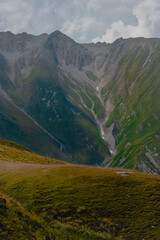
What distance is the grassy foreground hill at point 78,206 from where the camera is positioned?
23281 mm

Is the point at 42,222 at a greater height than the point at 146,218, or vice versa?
the point at 146,218

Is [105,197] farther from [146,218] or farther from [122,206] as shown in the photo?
[146,218]

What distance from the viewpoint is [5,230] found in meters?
19.8

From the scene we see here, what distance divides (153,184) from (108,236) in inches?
543

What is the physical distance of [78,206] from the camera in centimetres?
2811

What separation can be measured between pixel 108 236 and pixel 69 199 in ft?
24.6

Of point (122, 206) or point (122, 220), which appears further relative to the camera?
point (122, 206)

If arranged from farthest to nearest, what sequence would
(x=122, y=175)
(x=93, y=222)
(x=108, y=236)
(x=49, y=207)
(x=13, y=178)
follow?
(x=122, y=175)
(x=13, y=178)
(x=49, y=207)
(x=93, y=222)
(x=108, y=236)

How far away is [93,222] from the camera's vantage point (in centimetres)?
2591

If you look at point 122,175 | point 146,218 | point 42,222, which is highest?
point 122,175

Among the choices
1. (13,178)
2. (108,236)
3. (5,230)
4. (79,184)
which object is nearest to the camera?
→ (5,230)

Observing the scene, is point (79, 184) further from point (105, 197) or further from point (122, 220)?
point (122, 220)

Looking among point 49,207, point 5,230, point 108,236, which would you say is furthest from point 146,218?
point 5,230

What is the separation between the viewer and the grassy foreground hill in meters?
23.3
